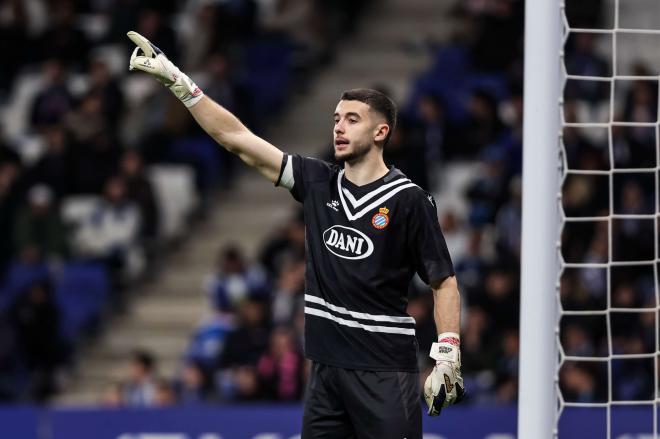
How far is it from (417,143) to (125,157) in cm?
292

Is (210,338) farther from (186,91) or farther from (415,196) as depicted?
(415,196)

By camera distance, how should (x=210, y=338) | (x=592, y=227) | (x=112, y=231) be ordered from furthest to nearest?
(x=112, y=231), (x=210, y=338), (x=592, y=227)

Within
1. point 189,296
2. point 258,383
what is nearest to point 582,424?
point 258,383

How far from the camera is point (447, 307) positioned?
5422mm

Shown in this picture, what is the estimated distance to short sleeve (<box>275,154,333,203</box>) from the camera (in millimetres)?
5660

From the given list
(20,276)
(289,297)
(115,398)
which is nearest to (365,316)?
(289,297)

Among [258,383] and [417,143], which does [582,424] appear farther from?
[417,143]

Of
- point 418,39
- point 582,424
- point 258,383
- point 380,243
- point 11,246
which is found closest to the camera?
point 380,243

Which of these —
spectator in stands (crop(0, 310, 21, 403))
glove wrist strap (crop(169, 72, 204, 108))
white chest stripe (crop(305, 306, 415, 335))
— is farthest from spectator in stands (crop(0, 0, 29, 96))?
white chest stripe (crop(305, 306, 415, 335))

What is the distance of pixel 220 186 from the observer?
1438cm

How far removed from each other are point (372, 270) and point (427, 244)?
24 cm

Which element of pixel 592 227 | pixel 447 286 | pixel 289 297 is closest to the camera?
pixel 447 286

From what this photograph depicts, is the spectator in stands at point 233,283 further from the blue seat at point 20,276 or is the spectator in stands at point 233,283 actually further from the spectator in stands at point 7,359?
the spectator in stands at point 7,359

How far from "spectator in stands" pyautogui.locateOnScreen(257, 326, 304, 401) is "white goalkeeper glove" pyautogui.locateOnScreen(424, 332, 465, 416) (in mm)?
5229
